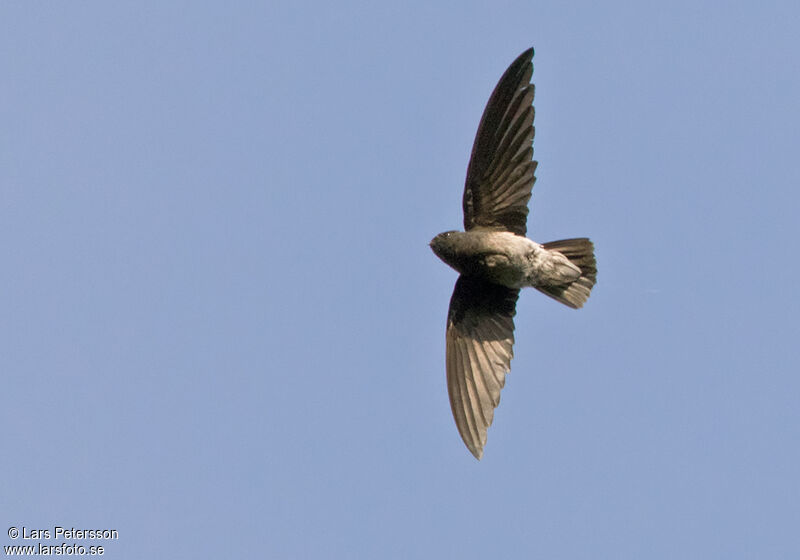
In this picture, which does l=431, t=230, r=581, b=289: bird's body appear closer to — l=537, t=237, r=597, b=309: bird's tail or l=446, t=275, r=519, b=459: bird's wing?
l=537, t=237, r=597, b=309: bird's tail

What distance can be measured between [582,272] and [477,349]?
904 mm

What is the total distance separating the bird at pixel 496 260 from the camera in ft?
25.1

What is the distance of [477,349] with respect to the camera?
315 inches

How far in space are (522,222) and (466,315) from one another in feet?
2.57

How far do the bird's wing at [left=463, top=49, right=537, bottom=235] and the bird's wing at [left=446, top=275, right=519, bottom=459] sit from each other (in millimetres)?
479

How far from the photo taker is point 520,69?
7531mm

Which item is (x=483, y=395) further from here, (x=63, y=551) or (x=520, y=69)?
(x=63, y=551)

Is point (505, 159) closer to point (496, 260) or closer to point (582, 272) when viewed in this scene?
point (496, 260)

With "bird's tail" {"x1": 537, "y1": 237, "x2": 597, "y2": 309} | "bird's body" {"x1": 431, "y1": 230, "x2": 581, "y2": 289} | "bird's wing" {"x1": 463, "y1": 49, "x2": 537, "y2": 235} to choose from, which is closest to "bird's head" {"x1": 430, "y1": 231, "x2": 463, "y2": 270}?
"bird's body" {"x1": 431, "y1": 230, "x2": 581, "y2": 289}

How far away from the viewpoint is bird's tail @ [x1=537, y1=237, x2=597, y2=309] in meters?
7.93

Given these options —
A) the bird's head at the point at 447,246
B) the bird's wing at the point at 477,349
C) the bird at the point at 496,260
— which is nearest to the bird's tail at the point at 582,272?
the bird at the point at 496,260

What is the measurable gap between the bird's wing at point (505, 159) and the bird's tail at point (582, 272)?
33 centimetres

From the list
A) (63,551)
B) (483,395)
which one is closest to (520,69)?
(483,395)

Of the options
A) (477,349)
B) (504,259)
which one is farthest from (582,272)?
(477,349)
